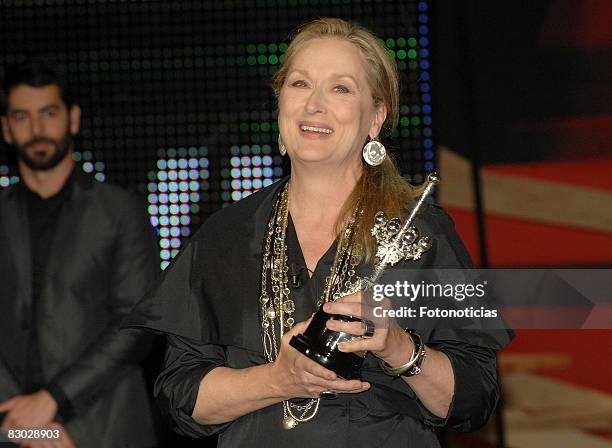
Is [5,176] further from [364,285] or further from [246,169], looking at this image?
[364,285]

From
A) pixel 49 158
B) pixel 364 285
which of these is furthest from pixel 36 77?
pixel 364 285

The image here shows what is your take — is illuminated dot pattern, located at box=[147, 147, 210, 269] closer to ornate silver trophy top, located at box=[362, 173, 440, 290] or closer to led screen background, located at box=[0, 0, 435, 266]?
led screen background, located at box=[0, 0, 435, 266]

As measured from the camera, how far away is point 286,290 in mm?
1798

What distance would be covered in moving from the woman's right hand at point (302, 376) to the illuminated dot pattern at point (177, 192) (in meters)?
1.87

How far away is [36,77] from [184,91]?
1.63 feet

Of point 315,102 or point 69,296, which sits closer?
point 315,102

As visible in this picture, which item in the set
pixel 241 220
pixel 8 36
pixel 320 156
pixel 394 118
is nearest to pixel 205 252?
pixel 241 220

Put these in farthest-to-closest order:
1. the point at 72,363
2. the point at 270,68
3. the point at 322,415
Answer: the point at 270,68, the point at 72,363, the point at 322,415

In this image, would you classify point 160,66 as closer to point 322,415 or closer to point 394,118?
point 394,118

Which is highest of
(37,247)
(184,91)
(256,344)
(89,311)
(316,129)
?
(316,129)

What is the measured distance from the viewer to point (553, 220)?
10.7 ft

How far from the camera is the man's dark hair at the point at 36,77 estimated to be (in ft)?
11.0

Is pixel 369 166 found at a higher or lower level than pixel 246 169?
higher

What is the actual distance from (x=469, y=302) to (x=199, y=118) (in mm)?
1838
